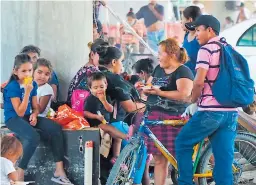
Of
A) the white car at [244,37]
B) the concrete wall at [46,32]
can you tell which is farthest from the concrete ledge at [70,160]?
the white car at [244,37]

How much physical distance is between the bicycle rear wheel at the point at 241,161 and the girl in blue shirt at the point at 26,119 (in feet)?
4.24

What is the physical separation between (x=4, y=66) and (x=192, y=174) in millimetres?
2555

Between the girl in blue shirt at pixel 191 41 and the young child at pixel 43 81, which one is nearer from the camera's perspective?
the young child at pixel 43 81

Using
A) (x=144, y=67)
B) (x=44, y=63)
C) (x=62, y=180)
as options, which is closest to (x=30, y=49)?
(x=44, y=63)

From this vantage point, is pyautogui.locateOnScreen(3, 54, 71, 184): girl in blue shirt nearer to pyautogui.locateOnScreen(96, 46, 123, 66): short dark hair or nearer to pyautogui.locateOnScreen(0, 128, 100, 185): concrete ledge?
pyautogui.locateOnScreen(0, 128, 100, 185): concrete ledge

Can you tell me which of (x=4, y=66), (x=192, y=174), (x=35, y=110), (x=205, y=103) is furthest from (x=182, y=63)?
(x=4, y=66)

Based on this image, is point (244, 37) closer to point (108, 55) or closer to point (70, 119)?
point (108, 55)

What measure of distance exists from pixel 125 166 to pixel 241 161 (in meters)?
1.53

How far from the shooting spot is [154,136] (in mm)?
6363

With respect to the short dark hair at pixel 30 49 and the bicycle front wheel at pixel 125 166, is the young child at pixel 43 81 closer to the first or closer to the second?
the short dark hair at pixel 30 49

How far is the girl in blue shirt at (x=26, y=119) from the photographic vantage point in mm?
6336

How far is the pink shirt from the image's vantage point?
234 inches

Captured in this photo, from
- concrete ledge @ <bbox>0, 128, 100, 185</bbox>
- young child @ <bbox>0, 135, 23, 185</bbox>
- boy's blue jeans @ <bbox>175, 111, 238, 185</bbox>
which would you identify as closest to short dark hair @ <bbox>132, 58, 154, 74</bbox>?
concrete ledge @ <bbox>0, 128, 100, 185</bbox>

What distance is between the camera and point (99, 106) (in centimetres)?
680
